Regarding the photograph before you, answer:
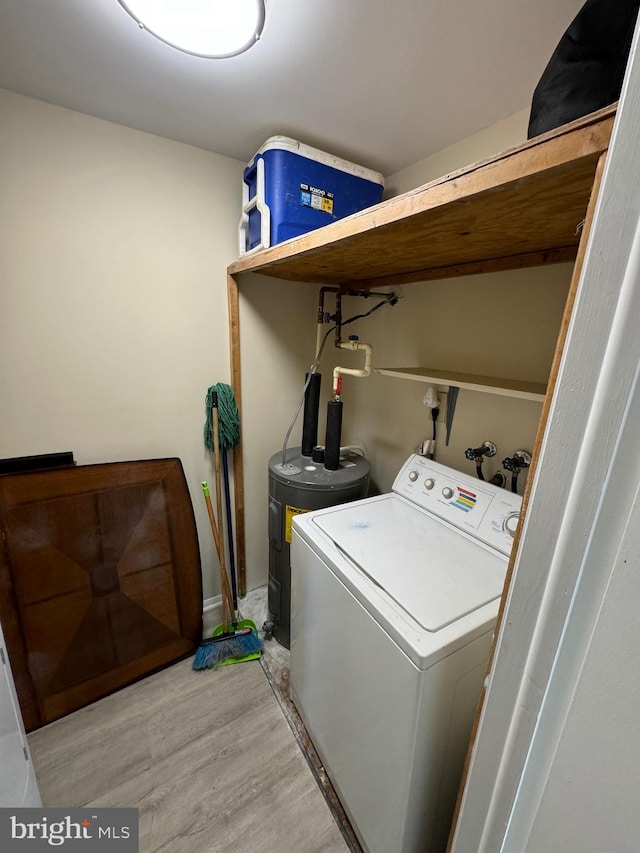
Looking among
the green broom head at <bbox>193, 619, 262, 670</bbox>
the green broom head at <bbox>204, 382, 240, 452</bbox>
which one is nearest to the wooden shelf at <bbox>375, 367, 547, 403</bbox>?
the green broom head at <bbox>204, 382, 240, 452</bbox>

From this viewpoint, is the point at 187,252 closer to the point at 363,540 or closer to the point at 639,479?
the point at 363,540

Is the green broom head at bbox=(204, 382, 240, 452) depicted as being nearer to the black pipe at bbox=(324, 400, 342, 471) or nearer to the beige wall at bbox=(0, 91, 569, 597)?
the beige wall at bbox=(0, 91, 569, 597)

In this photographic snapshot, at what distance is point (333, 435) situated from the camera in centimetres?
168

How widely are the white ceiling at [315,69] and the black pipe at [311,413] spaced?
3.36 feet

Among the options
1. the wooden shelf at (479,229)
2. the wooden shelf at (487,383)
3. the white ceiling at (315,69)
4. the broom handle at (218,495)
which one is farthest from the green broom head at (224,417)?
the white ceiling at (315,69)

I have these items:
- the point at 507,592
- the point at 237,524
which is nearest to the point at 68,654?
the point at 237,524

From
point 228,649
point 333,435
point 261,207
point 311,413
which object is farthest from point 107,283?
point 228,649

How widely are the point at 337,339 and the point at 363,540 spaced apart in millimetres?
1263

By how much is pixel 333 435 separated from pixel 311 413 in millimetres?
215

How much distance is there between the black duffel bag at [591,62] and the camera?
1.86 feet

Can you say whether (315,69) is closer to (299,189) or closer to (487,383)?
(299,189)

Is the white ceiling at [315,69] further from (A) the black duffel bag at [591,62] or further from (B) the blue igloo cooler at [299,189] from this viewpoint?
(A) the black duffel bag at [591,62]

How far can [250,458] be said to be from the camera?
2072mm

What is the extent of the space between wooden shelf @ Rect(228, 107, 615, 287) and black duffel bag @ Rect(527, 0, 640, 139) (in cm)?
11
